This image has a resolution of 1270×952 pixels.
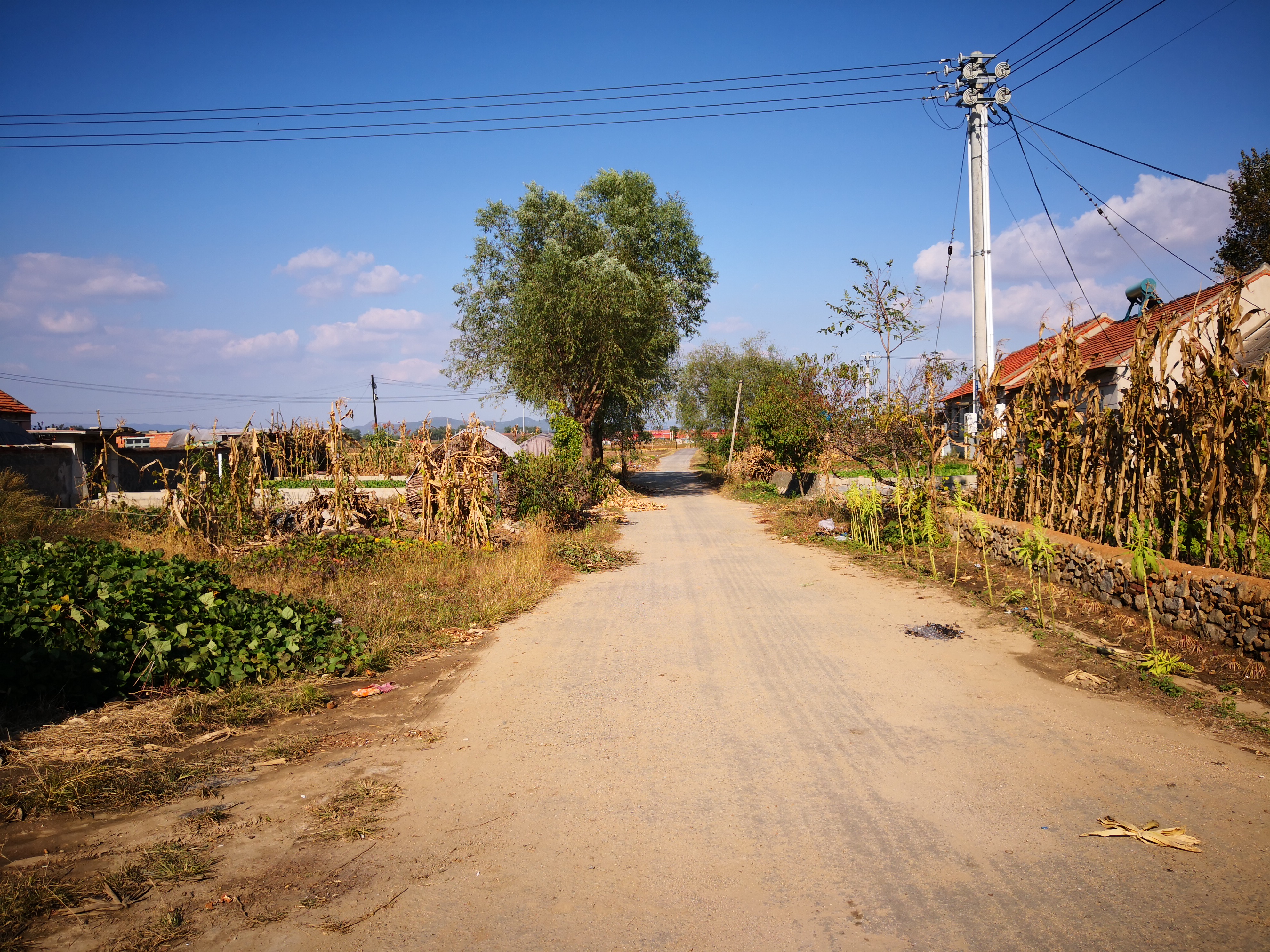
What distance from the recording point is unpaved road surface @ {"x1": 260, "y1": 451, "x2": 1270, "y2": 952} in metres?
2.95

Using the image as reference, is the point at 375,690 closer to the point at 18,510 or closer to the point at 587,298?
the point at 18,510

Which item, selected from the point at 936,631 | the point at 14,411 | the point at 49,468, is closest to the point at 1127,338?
the point at 936,631

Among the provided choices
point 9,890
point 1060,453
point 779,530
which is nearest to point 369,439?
point 779,530

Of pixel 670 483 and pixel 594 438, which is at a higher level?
pixel 594 438

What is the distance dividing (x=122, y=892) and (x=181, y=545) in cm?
931

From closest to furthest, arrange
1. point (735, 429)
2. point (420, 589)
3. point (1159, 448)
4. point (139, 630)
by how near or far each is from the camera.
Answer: point (139, 630)
point (1159, 448)
point (420, 589)
point (735, 429)

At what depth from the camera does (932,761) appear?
175 inches

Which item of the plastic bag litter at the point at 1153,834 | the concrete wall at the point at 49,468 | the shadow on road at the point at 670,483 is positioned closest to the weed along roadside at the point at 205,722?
the plastic bag litter at the point at 1153,834

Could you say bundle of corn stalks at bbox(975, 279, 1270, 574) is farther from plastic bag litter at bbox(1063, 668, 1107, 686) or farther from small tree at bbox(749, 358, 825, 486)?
small tree at bbox(749, 358, 825, 486)

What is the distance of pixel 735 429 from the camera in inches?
1299

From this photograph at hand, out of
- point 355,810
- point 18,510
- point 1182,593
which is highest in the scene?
point 18,510

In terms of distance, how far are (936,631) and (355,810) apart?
5.87 m

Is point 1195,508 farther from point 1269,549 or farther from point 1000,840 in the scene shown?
point 1000,840

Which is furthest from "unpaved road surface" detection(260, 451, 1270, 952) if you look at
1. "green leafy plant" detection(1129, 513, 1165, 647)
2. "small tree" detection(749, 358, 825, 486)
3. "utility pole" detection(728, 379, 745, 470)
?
"utility pole" detection(728, 379, 745, 470)
